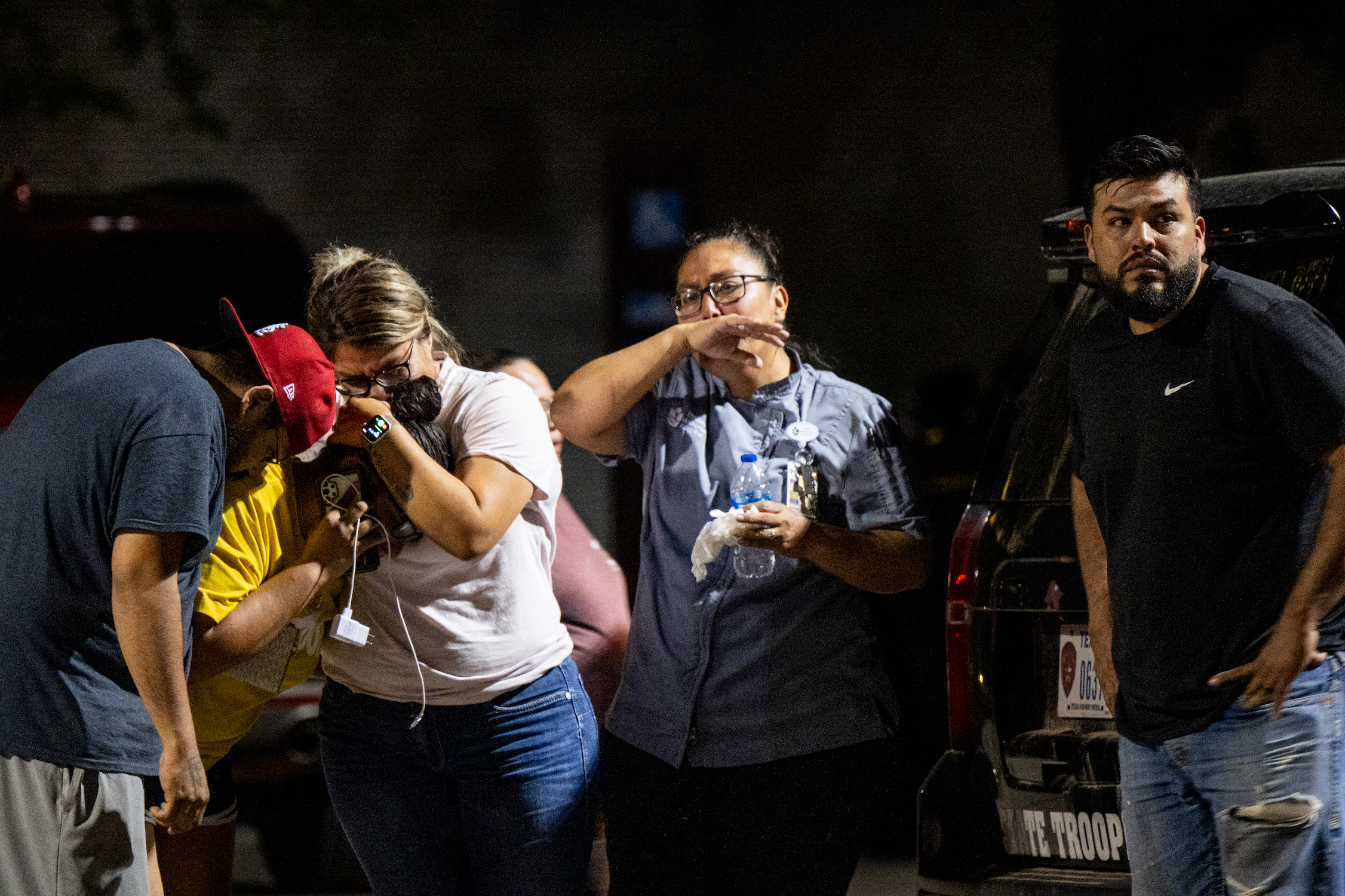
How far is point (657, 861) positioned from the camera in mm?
2645

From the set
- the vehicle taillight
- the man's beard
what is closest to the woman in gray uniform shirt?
the vehicle taillight

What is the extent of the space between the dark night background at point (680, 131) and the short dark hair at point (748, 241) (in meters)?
1.61

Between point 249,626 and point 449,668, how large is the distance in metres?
0.37

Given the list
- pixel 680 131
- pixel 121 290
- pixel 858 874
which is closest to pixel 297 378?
pixel 121 290

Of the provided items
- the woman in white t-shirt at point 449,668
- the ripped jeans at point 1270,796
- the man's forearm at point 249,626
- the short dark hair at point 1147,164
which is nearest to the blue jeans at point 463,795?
the woman in white t-shirt at point 449,668

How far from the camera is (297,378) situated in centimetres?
225

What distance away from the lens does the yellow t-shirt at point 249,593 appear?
235cm

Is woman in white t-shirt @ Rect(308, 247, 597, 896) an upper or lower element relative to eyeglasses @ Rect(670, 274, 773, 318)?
lower

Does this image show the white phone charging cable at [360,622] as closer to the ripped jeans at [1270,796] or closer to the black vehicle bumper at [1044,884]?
the black vehicle bumper at [1044,884]

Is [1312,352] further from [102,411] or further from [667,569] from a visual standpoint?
[102,411]

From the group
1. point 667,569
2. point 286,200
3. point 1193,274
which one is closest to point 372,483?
point 667,569

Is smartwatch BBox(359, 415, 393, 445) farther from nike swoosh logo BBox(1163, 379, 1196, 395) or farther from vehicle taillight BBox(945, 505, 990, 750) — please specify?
nike swoosh logo BBox(1163, 379, 1196, 395)

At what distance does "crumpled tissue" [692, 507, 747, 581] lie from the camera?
8.29 ft

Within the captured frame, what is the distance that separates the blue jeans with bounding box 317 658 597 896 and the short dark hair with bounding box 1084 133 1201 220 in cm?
144
